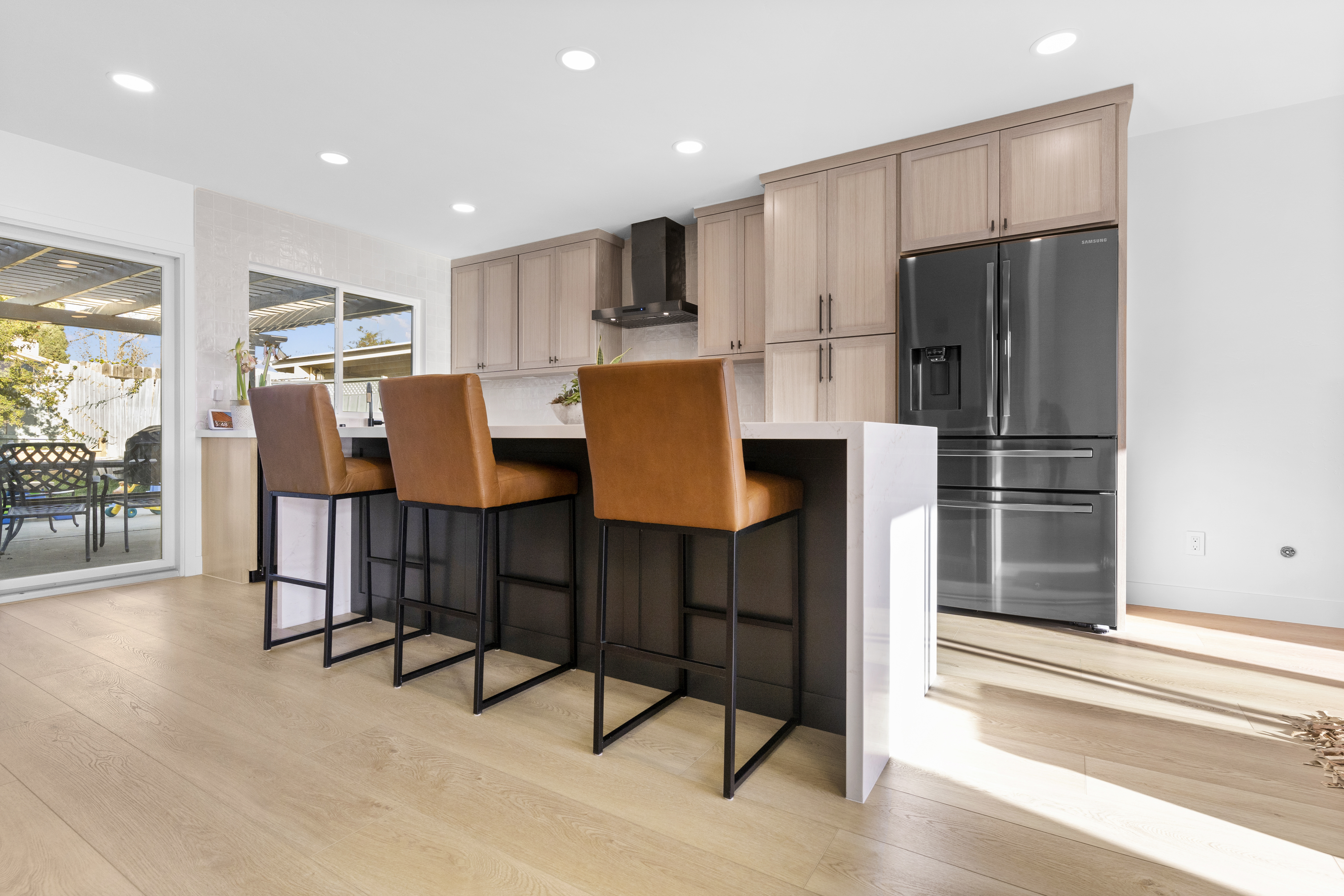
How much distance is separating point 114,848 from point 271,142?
3309 mm

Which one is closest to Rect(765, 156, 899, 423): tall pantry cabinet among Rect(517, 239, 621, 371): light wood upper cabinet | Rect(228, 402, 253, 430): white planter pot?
Rect(517, 239, 621, 371): light wood upper cabinet

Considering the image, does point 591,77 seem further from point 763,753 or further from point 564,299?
point 763,753

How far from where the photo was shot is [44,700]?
1.98m

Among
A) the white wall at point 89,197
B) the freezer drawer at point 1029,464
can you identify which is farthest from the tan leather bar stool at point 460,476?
the white wall at point 89,197

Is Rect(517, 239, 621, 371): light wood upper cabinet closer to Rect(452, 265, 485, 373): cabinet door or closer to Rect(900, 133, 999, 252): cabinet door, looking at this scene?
Rect(452, 265, 485, 373): cabinet door

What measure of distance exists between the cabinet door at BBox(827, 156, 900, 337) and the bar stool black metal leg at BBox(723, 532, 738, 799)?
2.31 m

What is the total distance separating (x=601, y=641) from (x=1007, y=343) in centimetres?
239

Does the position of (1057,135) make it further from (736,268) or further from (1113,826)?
(1113,826)

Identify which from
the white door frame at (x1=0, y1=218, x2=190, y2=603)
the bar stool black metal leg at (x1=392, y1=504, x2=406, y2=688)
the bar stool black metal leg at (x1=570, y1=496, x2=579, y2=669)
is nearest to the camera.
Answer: the bar stool black metal leg at (x1=392, y1=504, x2=406, y2=688)

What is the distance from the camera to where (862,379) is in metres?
3.43

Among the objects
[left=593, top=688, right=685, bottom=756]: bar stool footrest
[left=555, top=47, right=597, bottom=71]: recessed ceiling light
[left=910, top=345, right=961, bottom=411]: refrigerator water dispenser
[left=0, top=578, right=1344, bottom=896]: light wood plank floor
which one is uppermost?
[left=555, top=47, right=597, bottom=71]: recessed ceiling light

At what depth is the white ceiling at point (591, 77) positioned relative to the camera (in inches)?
94.3

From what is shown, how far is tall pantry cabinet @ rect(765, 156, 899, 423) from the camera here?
11.1ft

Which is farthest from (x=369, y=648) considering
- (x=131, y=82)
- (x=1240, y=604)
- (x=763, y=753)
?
(x=1240, y=604)
